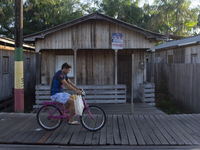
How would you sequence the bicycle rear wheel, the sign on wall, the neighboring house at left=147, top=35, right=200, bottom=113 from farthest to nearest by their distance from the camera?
1. the sign on wall
2. the neighboring house at left=147, top=35, right=200, bottom=113
3. the bicycle rear wheel

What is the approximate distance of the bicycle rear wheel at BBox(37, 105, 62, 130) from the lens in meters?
6.35

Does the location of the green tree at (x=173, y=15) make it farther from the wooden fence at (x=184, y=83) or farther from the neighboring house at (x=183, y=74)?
the wooden fence at (x=184, y=83)

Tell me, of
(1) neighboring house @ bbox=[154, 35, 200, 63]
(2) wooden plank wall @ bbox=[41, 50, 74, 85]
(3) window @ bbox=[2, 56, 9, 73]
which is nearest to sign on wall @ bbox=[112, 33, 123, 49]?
(2) wooden plank wall @ bbox=[41, 50, 74, 85]

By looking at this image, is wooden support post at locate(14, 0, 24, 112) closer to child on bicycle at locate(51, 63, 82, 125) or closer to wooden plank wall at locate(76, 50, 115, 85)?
child on bicycle at locate(51, 63, 82, 125)

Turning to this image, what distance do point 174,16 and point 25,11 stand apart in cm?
2028

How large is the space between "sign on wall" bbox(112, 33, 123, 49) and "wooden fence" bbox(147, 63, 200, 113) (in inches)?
135

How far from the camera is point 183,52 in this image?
15.0 m

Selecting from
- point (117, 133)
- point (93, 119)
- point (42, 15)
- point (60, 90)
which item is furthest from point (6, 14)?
point (117, 133)

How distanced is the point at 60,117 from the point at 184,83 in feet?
24.9

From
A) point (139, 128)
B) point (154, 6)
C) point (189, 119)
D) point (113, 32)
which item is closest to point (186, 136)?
point (139, 128)

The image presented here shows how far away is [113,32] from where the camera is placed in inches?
453

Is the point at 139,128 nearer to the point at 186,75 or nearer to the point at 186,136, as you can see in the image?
the point at 186,136

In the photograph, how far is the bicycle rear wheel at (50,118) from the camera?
20.8 ft

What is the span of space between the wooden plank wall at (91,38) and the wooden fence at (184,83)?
2.19m
